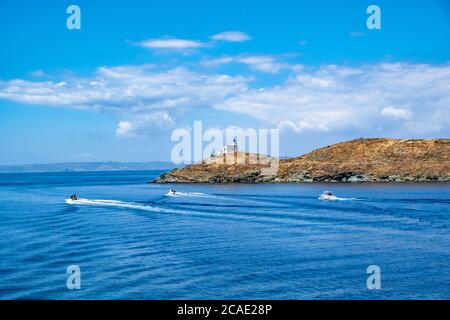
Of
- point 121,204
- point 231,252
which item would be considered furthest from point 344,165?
point 231,252

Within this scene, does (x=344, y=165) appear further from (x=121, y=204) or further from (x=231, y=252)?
(x=231, y=252)

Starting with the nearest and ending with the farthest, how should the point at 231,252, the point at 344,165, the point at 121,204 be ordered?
the point at 231,252, the point at 121,204, the point at 344,165

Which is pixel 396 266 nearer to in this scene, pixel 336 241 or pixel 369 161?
pixel 336 241

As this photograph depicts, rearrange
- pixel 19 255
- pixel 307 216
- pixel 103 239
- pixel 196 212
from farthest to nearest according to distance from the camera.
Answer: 1. pixel 196 212
2. pixel 307 216
3. pixel 103 239
4. pixel 19 255

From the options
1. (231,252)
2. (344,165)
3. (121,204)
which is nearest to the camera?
(231,252)

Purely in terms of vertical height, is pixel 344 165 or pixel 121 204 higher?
pixel 344 165
